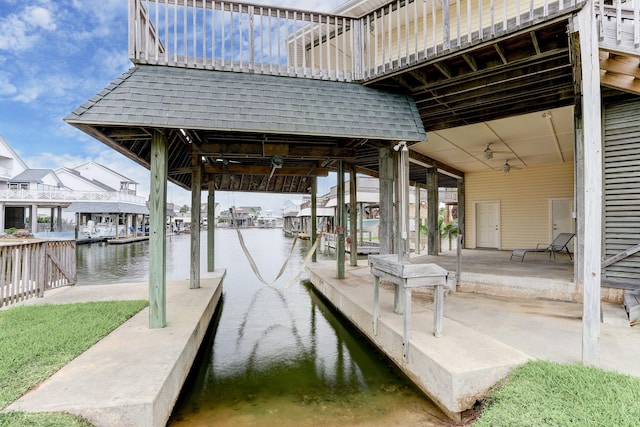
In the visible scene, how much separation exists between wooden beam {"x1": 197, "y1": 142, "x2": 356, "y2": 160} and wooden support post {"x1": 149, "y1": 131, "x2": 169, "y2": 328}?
160 centimetres

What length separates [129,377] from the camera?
2438 millimetres

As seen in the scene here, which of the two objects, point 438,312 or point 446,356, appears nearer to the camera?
point 446,356

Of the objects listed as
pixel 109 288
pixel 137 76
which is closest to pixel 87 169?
pixel 109 288

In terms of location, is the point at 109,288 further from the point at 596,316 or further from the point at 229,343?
the point at 596,316

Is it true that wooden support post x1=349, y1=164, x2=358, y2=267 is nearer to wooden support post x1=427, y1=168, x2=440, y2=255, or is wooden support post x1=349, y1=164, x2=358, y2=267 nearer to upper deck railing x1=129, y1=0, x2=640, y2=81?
wooden support post x1=427, y1=168, x2=440, y2=255

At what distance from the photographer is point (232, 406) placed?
9.71 feet

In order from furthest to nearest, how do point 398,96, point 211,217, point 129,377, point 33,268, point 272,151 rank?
point 211,217, point 33,268, point 272,151, point 398,96, point 129,377

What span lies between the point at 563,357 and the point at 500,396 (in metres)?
0.92

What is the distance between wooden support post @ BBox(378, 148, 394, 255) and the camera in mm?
4496

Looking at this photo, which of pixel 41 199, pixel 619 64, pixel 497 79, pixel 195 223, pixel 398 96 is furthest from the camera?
pixel 41 199

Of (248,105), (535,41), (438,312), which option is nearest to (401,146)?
(535,41)

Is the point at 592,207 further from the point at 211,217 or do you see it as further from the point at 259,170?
the point at 211,217

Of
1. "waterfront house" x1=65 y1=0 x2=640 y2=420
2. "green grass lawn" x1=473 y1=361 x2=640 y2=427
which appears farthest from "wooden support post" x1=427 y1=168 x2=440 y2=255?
"green grass lawn" x1=473 y1=361 x2=640 y2=427

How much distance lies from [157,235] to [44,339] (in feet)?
4.65
